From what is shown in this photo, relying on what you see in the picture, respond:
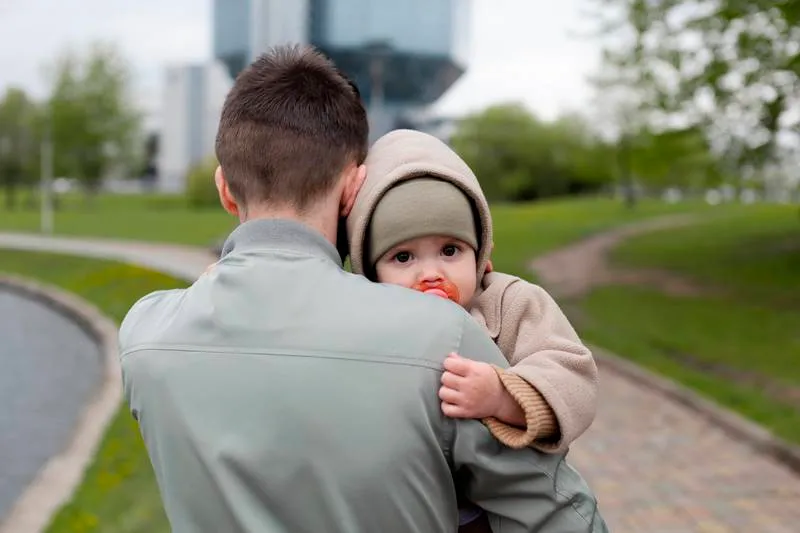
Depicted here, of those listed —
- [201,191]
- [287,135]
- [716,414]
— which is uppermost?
[287,135]

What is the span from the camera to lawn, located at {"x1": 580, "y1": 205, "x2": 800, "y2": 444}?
936 cm

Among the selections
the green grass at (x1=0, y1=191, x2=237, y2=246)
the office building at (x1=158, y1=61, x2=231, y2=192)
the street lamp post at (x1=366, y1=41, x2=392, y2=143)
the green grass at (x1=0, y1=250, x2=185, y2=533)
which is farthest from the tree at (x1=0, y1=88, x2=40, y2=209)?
the green grass at (x1=0, y1=250, x2=185, y2=533)

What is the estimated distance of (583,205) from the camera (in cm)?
4484

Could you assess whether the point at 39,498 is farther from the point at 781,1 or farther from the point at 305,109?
the point at 781,1

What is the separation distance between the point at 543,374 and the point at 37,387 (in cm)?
970

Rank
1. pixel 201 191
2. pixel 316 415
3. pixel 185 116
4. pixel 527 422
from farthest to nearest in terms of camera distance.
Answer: pixel 185 116, pixel 201 191, pixel 527 422, pixel 316 415

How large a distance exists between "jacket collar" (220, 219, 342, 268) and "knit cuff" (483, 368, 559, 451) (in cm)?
31

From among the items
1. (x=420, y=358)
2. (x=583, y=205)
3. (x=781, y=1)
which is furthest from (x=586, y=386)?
(x=583, y=205)

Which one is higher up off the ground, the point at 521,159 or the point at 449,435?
the point at 449,435

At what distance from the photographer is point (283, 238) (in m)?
1.58

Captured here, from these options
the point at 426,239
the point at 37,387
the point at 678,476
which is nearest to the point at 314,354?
the point at 426,239

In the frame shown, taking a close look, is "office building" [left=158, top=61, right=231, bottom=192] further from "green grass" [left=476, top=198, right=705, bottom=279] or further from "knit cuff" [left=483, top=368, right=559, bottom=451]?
"knit cuff" [left=483, top=368, right=559, bottom=451]

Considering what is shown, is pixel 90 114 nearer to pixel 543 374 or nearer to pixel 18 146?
pixel 18 146

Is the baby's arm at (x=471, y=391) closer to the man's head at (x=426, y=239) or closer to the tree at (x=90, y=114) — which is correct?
the man's head at (x=426, y=239)
